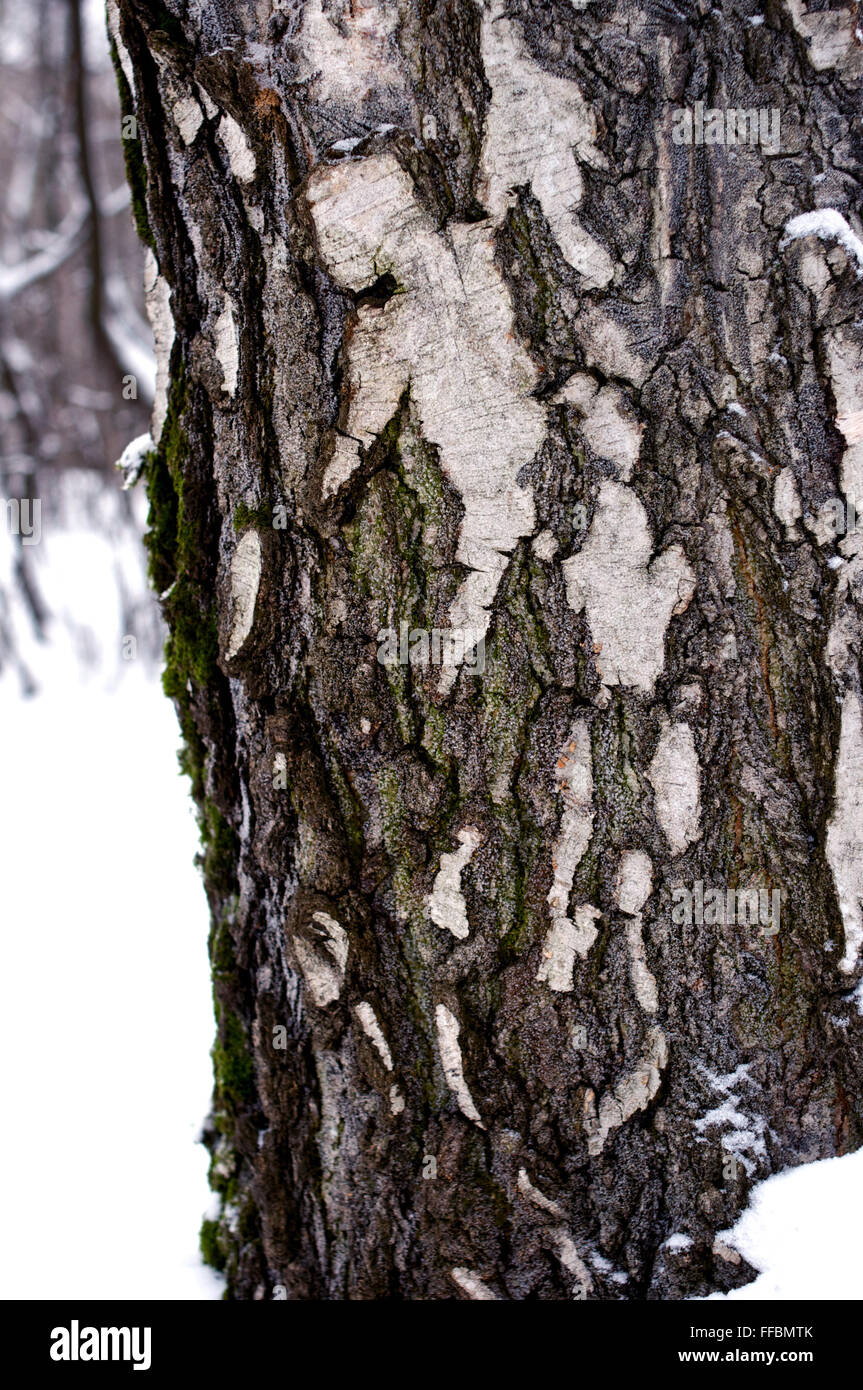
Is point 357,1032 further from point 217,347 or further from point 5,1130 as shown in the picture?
point 5,1130

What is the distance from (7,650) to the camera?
606cm

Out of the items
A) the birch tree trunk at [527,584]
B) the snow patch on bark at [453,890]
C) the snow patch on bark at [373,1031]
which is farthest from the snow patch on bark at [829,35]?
the snow patch on bark at [373,1031]

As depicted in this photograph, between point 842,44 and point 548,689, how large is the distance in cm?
97

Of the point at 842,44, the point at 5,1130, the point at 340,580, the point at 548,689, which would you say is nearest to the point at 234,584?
the point at 340,580

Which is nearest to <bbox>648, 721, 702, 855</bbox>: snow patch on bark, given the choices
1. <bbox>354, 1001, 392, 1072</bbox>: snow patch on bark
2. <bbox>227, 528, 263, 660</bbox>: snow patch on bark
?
<bbox>354, 1001, 392, 1072</bbox>: snow patch on bark

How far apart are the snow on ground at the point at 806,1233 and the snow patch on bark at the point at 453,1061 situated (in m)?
0.44

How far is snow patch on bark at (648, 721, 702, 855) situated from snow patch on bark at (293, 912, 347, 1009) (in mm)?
540

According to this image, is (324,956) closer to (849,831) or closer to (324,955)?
(324,955)

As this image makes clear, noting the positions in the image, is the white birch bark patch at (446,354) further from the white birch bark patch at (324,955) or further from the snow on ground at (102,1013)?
the snow on ground at (102,1013)

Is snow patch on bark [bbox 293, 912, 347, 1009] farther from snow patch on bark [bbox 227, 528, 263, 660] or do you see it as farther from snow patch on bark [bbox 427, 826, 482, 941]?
snow patch on bark [bbox 227, 528, 263, 660]

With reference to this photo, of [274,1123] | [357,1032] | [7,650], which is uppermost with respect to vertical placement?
[7,650]

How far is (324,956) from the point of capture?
1412mm

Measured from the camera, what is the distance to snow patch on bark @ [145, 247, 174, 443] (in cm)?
144

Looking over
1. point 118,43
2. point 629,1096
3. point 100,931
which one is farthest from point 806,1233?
point 100,931
